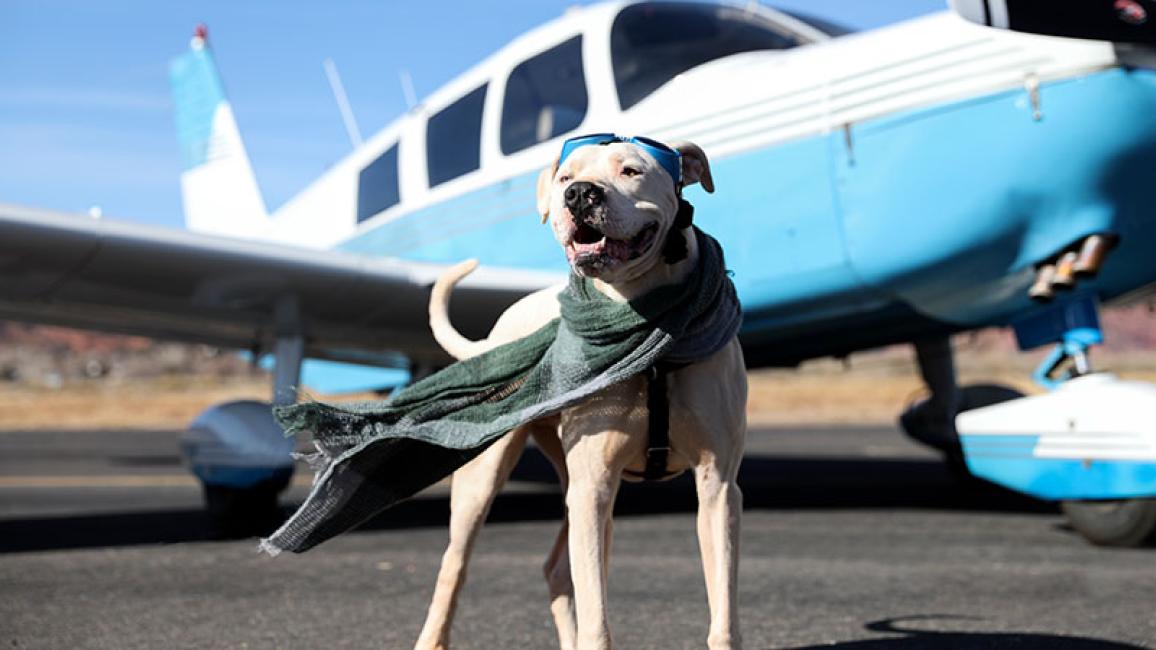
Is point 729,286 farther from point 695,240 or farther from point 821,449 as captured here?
point 821,449

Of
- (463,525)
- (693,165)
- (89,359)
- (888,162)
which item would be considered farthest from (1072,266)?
(89,359)

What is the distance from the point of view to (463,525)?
2814 millimetres

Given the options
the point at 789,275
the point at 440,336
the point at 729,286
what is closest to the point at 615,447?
the point at 729,286

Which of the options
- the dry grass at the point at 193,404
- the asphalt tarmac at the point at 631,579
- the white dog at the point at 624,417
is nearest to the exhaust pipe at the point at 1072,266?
the asphalt tarmac at the point at 631,579

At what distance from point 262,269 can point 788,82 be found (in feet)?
8.87

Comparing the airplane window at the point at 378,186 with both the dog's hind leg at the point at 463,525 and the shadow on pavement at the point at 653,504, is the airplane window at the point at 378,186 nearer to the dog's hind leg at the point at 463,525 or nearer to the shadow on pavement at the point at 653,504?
the shadow on pavement at the point at 653,504

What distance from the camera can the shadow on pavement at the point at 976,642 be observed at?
325 centimetres

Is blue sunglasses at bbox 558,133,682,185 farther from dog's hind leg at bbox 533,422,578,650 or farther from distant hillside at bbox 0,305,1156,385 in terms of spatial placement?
distant hillside at bbox 0,305,1156,385

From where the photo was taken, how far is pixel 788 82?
17.6 ft

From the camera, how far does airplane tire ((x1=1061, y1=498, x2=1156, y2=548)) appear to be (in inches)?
198

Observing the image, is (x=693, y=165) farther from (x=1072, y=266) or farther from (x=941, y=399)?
(x=941, y=399)

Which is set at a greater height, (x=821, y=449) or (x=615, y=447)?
(x=615, y=447)

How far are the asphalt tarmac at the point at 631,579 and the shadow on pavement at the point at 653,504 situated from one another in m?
0.03

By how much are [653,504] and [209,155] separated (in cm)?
591
